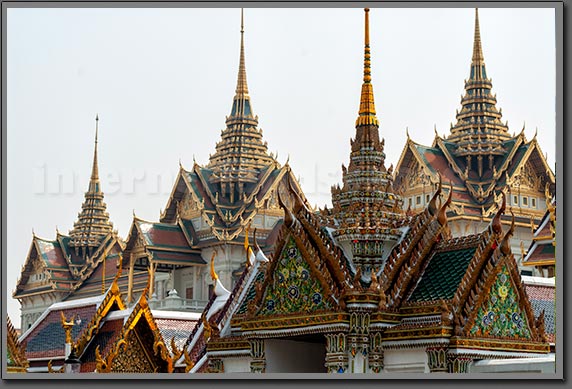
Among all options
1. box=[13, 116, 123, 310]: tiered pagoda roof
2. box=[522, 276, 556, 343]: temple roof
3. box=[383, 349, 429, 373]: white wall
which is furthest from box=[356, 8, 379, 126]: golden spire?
box=[13, 116, 123, 310]: tiered pagoda roof

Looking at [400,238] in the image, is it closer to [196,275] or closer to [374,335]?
[374,335]

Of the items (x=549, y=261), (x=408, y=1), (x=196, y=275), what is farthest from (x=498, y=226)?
(x=196, y=275)

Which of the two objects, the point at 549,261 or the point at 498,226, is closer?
the point at 498,226

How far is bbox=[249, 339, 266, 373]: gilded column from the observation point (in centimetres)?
883

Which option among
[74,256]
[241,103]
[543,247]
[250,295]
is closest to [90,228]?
[74,256]

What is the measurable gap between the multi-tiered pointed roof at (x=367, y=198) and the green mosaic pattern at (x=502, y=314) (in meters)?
0.75

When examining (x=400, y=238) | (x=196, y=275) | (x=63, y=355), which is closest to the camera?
(x=400, y=238)

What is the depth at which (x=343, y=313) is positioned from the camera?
8125mm

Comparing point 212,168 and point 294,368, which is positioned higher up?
point 212,168

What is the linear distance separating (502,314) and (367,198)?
3.98 ft

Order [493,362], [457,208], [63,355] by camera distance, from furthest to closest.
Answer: [457,208] → [63,355] → [493,362]

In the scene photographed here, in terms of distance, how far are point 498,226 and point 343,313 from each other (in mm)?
1134

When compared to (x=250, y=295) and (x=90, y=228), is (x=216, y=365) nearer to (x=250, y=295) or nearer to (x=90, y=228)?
(x=250, y=295)

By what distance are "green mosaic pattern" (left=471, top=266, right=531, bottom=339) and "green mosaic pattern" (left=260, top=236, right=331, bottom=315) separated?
988 mm
